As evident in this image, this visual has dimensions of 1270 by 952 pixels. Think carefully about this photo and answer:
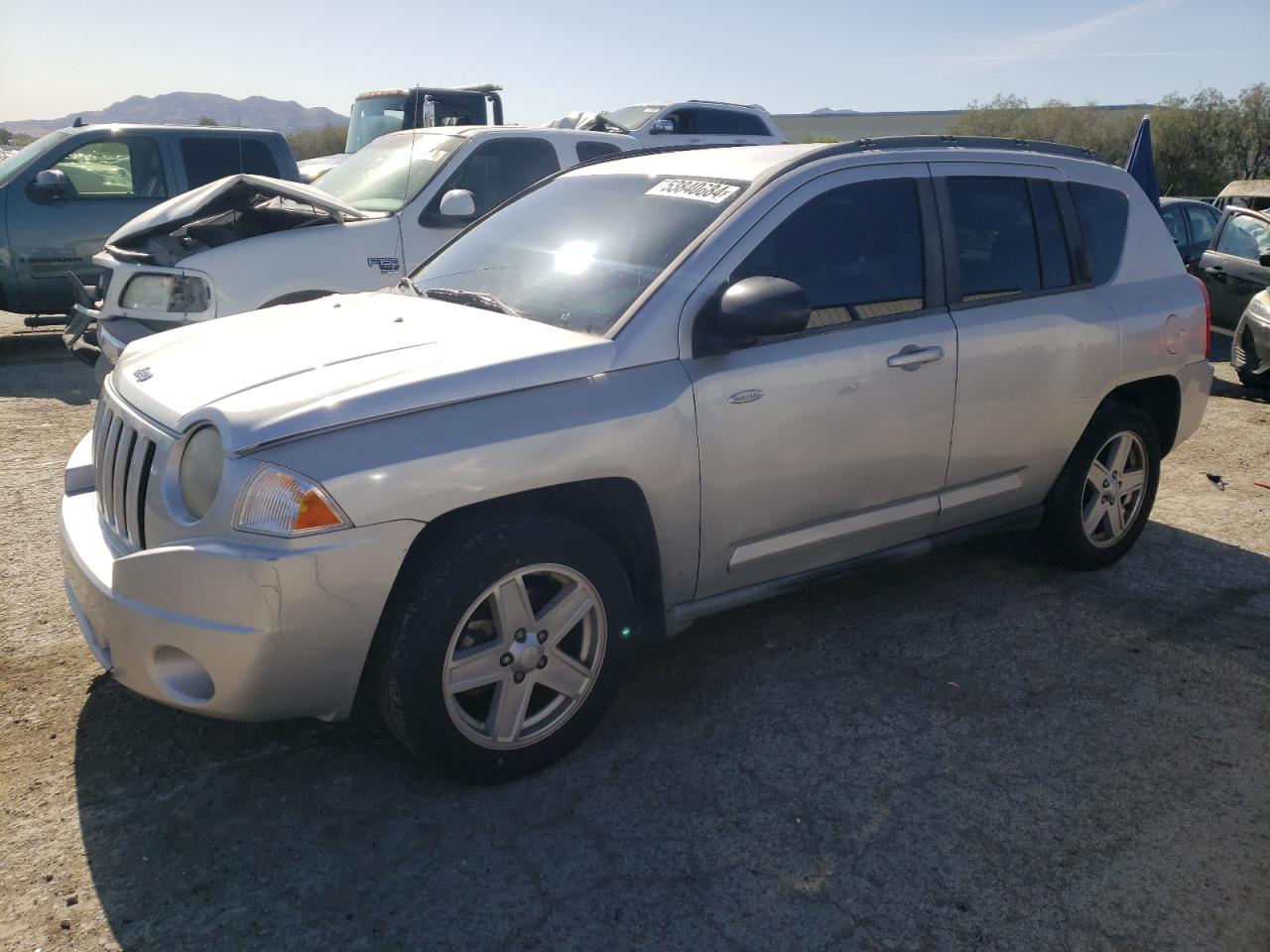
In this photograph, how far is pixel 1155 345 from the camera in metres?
4.84

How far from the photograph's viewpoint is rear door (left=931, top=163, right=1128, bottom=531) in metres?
4.21

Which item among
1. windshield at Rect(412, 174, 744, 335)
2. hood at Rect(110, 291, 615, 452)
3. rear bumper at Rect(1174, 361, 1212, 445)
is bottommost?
rear bumper at Rect(1174, 361, 1212, 445)

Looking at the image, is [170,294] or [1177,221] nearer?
[170,294]

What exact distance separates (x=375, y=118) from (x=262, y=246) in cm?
1230

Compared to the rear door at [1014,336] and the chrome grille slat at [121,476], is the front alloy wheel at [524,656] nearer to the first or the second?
the chrome grille slat at [121,476]

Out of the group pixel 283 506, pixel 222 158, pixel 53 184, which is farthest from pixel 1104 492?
pixel 53 184

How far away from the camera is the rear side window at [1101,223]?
15.5 ft

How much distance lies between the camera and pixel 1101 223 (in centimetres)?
481

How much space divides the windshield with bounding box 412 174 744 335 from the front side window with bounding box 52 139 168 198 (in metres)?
6.86

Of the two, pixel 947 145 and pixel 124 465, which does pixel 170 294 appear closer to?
pixel 124 465

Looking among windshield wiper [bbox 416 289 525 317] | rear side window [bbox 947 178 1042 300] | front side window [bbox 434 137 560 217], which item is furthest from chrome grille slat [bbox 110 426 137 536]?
front side window [bbox 434 137 560 217]

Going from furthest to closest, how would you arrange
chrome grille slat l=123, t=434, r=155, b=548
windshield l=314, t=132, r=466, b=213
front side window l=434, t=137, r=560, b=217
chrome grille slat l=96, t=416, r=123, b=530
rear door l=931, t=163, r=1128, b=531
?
1. front side window l=434, t=137, r=560, b=217
2. windshield l=314, t=132, r=466, b=213
3. rear door l=931, t=163, r=1128, b=531
4. chrome grille slat l=96, t=416, r=123, b=530
5. chrome grille slat l=123, t=434, r=155, b=548

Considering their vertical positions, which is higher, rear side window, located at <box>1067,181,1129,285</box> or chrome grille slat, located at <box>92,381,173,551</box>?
rear side window, located at <box>1067,181,1129,285</box>

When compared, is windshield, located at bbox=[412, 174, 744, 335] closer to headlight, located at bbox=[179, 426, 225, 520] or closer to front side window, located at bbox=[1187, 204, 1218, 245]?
headlight, located at bbox=[179, 426, 225, 520]
